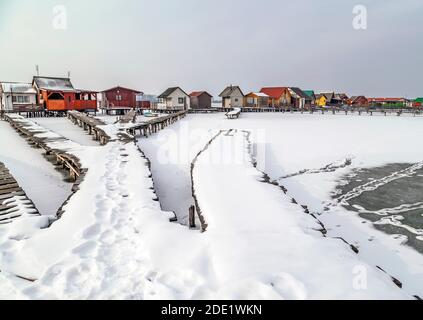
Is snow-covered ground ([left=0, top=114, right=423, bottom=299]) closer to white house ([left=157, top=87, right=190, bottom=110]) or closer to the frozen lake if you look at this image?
the frozen lake

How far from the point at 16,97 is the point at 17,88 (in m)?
1.25

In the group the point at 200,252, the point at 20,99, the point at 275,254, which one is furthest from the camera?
the point at 20,99

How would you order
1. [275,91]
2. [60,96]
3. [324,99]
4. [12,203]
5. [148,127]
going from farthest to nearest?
[324,99] → [275,91] → [60,96] → [148,127] → [12,203]

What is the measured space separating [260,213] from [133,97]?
142ft

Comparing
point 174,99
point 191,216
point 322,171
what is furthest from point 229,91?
point 191,216

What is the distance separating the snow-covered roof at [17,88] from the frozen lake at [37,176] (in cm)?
2389

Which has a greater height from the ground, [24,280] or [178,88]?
[178,88]

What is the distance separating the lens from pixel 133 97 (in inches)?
1796

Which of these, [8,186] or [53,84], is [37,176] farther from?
[53,84]

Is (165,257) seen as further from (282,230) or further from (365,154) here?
(365,154)

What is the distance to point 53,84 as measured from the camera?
36.6 meters

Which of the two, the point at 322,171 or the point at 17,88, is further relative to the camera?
the point at 17,88

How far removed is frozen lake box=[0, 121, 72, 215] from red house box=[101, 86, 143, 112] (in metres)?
29.0
